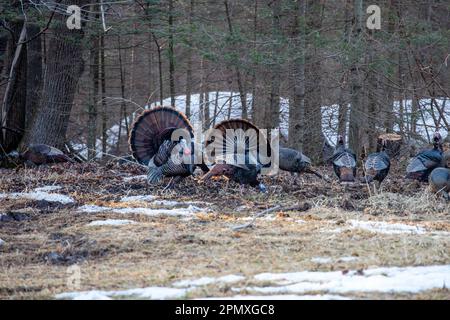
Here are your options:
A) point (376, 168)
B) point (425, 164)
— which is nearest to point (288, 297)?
point (376, 168)

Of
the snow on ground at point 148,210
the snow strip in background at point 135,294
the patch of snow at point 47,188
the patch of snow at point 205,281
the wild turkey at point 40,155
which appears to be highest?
the wild turkey at point 40,155

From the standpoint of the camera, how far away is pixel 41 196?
8.91 metres

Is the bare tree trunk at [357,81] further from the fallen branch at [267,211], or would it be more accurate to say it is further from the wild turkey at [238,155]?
the fallen branch at [267,211]

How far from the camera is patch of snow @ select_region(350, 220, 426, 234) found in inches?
261

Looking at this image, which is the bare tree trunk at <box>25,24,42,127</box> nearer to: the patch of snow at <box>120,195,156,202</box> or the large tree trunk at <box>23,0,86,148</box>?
the large tree trunk at <box>23,0,86,148</box>

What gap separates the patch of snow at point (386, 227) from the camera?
663 cm

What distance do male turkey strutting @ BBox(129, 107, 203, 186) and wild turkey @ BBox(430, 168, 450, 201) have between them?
3.22 metres

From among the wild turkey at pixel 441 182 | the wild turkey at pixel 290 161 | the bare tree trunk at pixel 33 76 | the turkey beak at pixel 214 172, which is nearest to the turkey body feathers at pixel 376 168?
the wild turkey at pixel 290 161

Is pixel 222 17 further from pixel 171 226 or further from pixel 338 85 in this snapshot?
pixel 171 226

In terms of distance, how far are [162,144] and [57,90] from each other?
5.25 meters

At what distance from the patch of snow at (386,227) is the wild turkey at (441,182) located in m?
1.89

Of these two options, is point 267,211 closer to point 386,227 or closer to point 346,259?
point 386,227

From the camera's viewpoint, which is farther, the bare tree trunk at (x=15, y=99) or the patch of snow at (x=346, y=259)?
the bare tree trunk at (x=15, y=99)

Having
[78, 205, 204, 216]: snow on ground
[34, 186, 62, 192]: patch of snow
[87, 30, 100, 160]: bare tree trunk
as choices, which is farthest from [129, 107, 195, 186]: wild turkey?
[87, 30, 100, 160]: bare tree trunk
